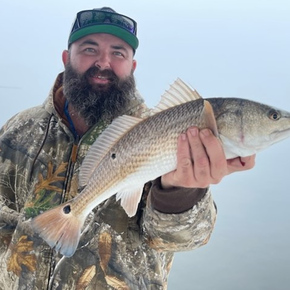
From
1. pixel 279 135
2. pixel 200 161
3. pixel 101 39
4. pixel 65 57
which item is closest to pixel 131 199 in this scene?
pixel 200 161

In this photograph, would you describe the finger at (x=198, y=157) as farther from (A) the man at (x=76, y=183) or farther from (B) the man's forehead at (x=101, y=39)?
(B) the man's forehead at (x=101, y=39)

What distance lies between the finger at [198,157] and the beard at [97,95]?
0.60 m

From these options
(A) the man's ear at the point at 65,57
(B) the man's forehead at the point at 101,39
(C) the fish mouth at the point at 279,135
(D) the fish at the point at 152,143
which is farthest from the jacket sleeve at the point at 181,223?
(A) the man's ear at the point at 65,57

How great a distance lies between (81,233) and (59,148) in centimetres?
38

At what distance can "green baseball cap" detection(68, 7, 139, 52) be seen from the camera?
6.66 feet

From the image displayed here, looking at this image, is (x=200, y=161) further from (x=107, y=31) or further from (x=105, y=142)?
(x=107, y=31)

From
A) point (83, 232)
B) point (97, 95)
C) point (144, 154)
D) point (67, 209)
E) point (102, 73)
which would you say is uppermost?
point (102, 73)

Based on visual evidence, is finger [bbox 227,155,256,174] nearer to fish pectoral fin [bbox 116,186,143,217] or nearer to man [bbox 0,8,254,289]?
man [bbox 0,8,254,289]

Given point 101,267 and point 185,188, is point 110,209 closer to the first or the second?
point 101,267

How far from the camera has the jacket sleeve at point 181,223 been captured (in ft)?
5.19

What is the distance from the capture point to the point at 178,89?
1.48 meters

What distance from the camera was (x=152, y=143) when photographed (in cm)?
149

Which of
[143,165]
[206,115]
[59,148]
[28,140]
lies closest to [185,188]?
[143,165]

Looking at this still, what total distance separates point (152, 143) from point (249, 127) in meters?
0.32
